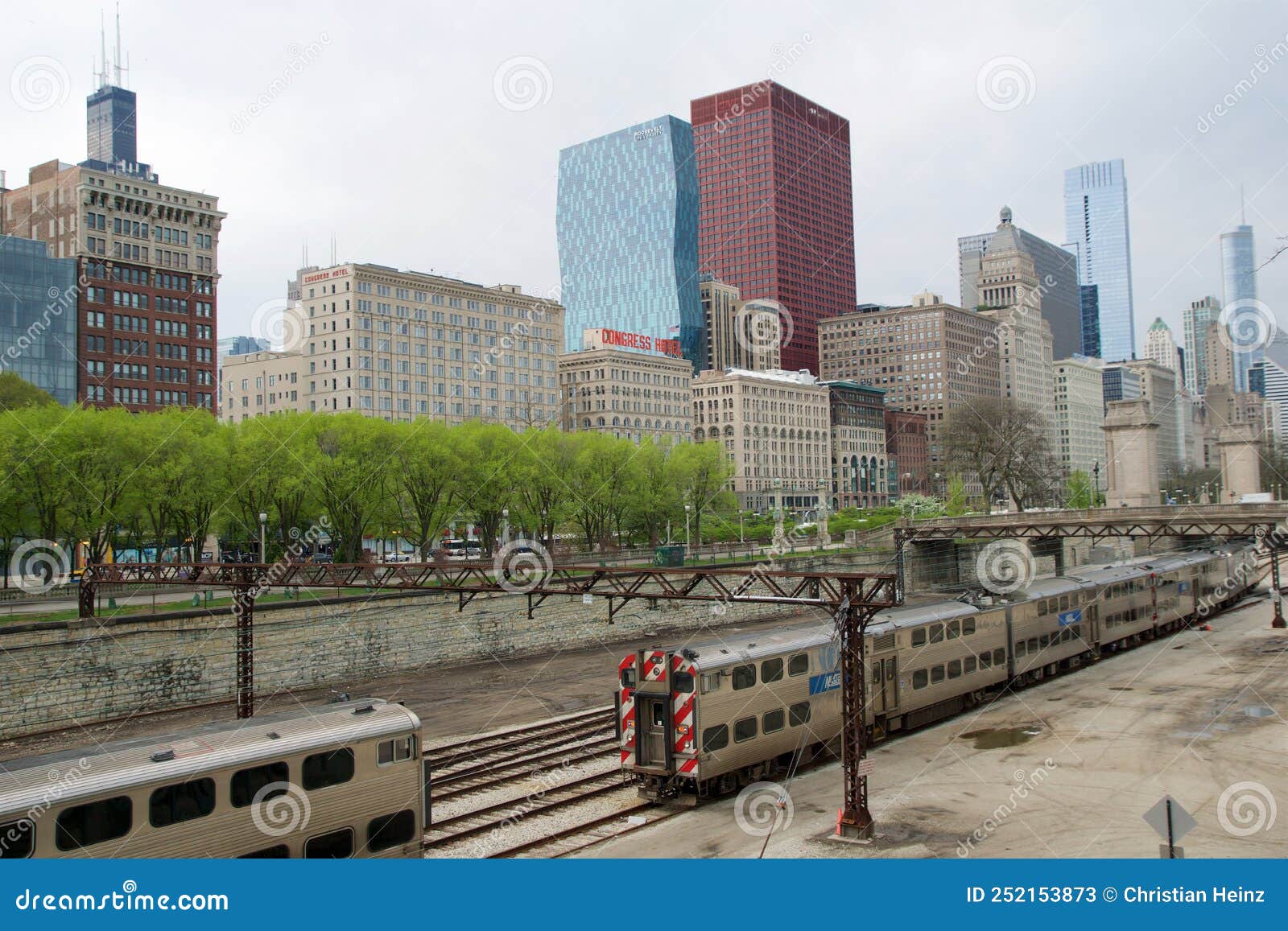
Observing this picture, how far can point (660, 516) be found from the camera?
315 feet

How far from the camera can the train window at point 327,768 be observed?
55.8 feet

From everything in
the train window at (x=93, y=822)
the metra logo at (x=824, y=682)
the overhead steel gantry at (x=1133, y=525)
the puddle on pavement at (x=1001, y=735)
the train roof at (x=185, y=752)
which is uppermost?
the overhead steel gantry at (x=1133, y=525)

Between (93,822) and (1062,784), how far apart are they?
21417 millimetres

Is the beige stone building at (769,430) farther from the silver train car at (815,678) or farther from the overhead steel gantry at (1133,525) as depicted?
the silver train car at (815,678)

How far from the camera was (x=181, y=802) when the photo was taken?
1562 centimetres

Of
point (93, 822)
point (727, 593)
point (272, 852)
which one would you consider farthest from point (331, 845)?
point (727, 593)

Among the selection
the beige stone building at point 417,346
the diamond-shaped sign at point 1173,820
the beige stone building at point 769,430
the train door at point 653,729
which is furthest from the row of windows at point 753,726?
the beige stone building at point 769,430

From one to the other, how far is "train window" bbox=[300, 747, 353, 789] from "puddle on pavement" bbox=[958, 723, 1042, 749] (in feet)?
63.1

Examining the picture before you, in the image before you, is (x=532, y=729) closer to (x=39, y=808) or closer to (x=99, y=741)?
(x=99, y=741)

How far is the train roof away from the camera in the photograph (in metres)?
14.5

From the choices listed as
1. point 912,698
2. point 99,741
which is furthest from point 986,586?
point 99,741

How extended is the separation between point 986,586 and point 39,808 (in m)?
32.5

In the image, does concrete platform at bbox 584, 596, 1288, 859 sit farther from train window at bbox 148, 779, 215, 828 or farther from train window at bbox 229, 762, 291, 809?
train window at bbox 148, 779, 215, 828

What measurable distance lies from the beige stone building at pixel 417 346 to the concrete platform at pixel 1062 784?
95.3 m
